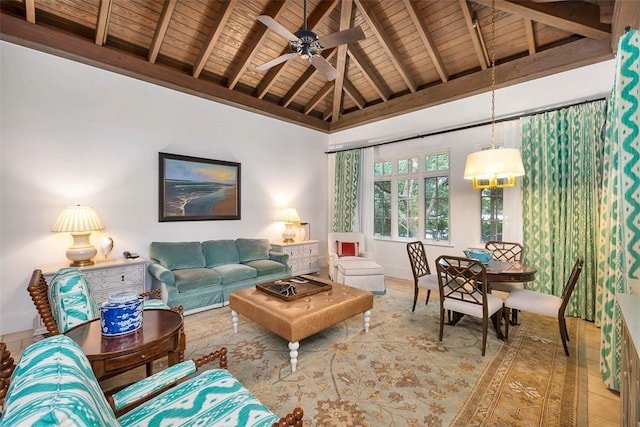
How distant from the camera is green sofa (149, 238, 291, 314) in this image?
353 centimetres

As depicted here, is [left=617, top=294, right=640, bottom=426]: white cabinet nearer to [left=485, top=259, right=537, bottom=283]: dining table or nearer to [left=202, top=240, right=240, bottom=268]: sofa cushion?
Answer: [left=485, top=259, right=537, bottom=283]: dining table

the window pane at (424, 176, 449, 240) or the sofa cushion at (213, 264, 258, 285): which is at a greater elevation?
the window pane at (424, 176, 449, 240)

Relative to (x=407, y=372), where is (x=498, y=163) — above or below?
above

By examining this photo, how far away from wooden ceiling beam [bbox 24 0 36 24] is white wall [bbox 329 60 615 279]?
5.01m

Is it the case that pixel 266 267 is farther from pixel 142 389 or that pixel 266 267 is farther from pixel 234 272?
pixel 142 389

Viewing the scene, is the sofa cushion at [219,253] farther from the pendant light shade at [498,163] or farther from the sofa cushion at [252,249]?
the pendant light shade at [498,163]

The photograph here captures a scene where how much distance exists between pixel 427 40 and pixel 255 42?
2480mm

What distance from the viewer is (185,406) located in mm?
1288

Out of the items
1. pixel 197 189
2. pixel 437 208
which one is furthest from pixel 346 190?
pixel 197 189

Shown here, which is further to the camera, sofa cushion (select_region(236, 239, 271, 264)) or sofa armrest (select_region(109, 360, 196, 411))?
sofa cushion (select_region(236, 239, 271, 264))

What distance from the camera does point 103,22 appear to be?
331 cm

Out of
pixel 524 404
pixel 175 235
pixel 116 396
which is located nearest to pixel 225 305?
pixel 175 235

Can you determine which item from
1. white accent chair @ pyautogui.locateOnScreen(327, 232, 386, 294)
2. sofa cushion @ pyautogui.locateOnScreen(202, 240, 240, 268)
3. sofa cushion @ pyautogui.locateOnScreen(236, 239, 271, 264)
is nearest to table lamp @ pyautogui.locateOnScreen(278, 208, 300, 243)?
sofa cushion @ pyautogui.locateOnScreen(236, 239, 271, 264)

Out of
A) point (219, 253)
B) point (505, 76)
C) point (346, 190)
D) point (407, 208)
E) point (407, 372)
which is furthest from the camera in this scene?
point (346, 190)
